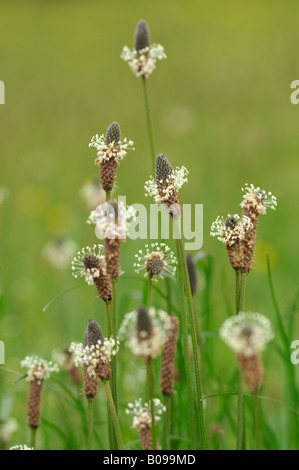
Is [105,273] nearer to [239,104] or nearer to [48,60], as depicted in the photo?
[239,104]

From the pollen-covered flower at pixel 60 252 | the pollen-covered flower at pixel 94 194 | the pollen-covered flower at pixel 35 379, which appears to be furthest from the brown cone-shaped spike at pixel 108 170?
the pollen-covered flower at pixel 60 252

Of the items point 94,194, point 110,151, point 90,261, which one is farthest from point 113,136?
point 94,194

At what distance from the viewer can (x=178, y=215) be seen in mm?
1191

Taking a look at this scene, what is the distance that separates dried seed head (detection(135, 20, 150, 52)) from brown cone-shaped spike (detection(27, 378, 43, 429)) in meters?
0.94

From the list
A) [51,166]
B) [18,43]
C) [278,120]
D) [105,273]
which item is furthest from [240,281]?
[18,43]

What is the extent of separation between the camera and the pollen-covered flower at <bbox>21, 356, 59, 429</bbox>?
1.53m

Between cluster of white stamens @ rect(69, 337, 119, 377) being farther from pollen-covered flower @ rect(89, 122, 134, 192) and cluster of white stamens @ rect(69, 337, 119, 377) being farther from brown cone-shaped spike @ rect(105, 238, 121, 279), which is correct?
pollen-covered flower @ rect(89, 122, 134, 192)

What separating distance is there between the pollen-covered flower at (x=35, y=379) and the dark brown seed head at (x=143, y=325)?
20.4 inches

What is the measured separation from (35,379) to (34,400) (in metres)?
0.06

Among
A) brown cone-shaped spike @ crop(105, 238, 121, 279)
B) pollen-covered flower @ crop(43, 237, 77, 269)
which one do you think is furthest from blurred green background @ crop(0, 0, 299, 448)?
brown cone-shaped spike @ crop(105, 238, 121, 279)

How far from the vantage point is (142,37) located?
A: 1707 mm

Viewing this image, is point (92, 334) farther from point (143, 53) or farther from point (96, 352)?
point (143, 53)
